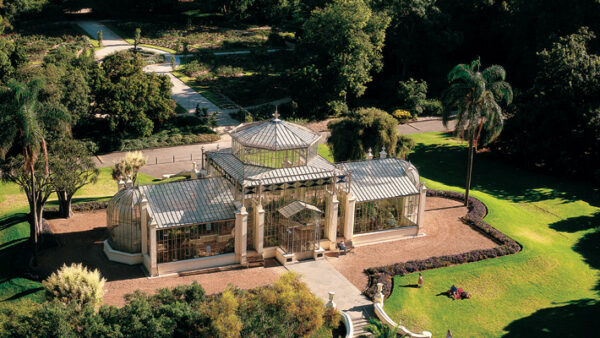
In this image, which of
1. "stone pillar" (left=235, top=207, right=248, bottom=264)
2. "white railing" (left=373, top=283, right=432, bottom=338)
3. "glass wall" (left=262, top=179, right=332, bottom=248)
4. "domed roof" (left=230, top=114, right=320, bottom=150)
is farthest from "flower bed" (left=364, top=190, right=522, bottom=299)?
"domed roof" (left=230, top=114, right=320, bottom=150)

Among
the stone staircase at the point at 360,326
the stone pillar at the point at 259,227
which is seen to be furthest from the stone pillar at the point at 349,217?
the stone staircase at the point at 360,326

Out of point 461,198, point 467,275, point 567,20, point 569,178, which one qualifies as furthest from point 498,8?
point 467,275

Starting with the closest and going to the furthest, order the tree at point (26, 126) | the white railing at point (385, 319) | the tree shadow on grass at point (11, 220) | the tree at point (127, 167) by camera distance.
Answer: the white railing at point (385, 319) < the tree at point (26, 126) < the tree shadow on grass at point (11, 220) < the tree at point (127, 167)

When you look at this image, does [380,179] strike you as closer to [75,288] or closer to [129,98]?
[75,288]

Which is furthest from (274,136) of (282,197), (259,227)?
(259,227)

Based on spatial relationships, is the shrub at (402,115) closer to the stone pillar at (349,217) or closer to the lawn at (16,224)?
the lawn at (16,224)

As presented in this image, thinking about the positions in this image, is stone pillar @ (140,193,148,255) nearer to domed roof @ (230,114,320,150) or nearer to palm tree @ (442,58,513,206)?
domed roof @ (230,114,320,150)

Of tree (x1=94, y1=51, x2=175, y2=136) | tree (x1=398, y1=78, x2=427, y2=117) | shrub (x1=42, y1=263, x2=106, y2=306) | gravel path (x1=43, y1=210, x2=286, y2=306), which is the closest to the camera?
shrub (x1=42, y1=263, x2=106, y2=306)
